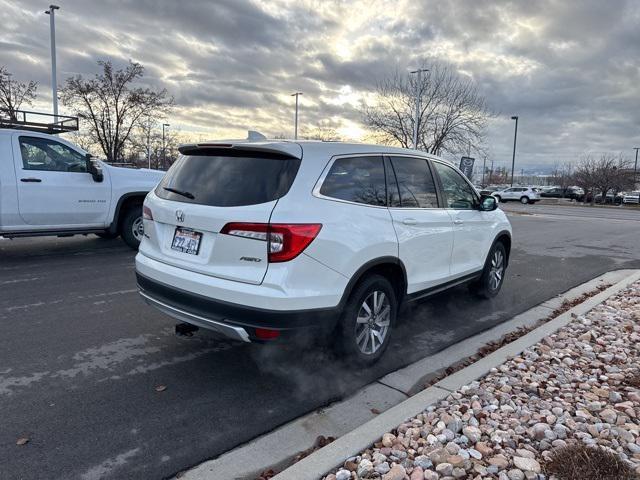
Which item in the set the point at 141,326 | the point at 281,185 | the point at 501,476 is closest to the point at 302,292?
the point at 281,185

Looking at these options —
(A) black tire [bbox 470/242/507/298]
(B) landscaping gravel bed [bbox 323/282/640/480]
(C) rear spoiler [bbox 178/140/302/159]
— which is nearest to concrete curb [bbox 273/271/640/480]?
(B) landscaping gravel bed [bbox 323/282/640/480]

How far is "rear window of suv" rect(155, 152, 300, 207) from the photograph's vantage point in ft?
10.8

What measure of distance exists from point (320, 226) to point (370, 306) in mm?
961

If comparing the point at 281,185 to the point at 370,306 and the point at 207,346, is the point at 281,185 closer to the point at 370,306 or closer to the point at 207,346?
the point at 370,306

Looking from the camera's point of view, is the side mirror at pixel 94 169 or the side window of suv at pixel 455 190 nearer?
the side window of suv at pixel 455 190

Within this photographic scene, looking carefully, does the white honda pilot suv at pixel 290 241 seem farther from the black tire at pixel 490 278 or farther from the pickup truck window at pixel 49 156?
the pickup truck window at pixel 49 156

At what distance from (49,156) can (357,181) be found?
5.95m

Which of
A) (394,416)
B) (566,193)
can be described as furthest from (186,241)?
(566,193)

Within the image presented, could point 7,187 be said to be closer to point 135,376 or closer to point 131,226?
point 131,226

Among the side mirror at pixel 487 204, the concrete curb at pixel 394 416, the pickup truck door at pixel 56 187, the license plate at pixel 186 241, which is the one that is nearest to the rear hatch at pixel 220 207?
the license plate at pixel 186 241

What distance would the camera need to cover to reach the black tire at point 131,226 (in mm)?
8383

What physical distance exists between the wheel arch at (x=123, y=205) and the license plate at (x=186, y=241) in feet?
16.8

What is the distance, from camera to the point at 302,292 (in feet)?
10.5

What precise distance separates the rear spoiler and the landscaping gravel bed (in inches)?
78.9
